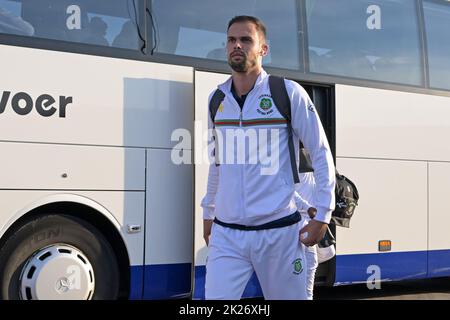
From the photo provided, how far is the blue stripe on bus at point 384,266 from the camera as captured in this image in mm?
7188

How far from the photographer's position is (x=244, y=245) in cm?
369

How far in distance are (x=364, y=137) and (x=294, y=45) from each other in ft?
4.15

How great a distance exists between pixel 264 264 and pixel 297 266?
0.18 meters

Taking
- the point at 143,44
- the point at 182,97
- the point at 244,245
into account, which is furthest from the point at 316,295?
the point at 244,245

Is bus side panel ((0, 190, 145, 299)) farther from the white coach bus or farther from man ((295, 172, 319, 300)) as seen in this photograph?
man ((295, 172, 319, 300))

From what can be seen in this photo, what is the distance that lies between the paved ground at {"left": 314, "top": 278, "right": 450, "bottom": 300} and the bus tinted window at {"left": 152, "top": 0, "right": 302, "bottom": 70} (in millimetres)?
3227

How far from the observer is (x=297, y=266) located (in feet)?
12.2

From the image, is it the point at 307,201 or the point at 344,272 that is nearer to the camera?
the point at 307,201

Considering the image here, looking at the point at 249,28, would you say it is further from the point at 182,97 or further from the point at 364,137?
the point at 364,137

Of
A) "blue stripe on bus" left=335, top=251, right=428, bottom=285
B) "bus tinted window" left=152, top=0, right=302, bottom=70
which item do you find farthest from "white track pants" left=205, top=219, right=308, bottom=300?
"blue stripe on bus" left=335, top=251, right=428, bottom=285

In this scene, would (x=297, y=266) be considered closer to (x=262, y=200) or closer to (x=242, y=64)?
(x=262, y=200)

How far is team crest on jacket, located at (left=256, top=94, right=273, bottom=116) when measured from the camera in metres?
3.76

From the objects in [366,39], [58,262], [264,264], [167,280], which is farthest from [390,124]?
[264,264]
